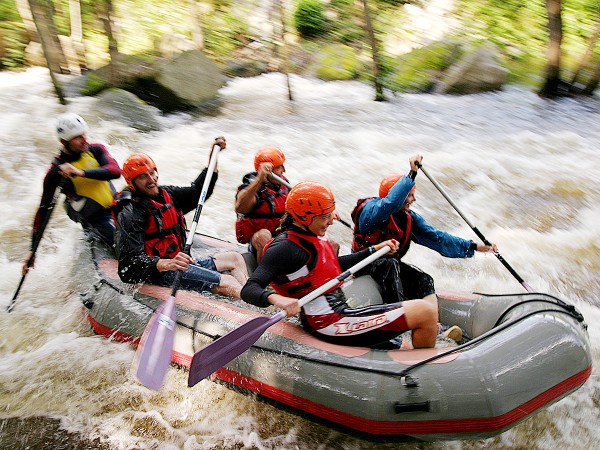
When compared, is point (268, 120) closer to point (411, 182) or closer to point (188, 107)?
point (188, 107)

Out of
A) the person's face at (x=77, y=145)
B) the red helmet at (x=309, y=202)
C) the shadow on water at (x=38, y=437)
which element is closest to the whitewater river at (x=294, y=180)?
the shadow on water at (x=38, y=437)

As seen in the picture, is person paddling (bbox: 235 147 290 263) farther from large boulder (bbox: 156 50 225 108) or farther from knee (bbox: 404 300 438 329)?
large boulder (bbox: 156 50 225 108)

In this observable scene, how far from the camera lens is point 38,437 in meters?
3.46

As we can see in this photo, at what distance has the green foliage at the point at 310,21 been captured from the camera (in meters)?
14.7

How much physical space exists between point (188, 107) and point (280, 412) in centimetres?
793

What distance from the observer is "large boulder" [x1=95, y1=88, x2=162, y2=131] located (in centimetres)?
936

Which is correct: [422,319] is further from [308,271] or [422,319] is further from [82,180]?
[82,180]

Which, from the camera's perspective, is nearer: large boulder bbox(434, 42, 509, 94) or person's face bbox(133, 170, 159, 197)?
person's face bbox(133, 170, 159, 197)

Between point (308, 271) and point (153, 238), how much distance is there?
4.17 feet

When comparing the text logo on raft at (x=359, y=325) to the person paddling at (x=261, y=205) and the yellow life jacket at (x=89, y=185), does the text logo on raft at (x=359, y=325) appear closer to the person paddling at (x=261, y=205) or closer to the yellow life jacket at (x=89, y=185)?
the person paddling at (x=261, y=205)

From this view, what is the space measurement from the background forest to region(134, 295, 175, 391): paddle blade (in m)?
7.90

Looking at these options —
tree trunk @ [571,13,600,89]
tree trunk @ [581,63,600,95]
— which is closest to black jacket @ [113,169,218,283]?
tree trunk @ [571,13,600,89]

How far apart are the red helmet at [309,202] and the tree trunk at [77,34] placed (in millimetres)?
11418

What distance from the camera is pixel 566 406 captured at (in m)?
3.58
